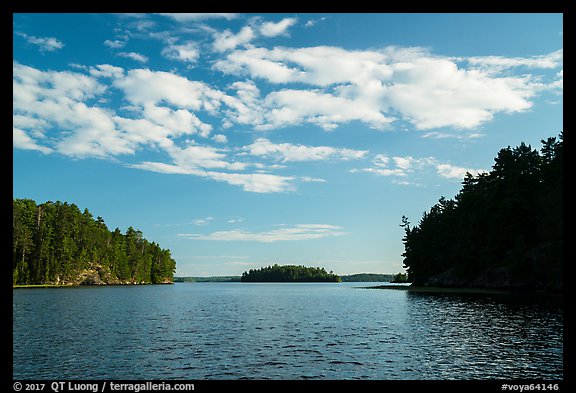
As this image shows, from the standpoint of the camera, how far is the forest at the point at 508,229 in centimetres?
7875

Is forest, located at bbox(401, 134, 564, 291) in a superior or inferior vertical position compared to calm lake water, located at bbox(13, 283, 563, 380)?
superior

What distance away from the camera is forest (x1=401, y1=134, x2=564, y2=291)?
78.8 m

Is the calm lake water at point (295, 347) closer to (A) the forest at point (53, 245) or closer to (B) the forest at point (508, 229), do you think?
(B) the forest at point (508, 229)

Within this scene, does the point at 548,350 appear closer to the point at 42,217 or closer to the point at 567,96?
the point at 567,96

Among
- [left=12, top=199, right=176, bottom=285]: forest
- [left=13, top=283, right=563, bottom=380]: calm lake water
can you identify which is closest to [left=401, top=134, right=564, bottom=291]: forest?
[left=13, top=283, right=563, bottom=380]: calm lake water

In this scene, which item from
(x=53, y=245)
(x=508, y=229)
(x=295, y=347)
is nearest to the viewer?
(x=295, y=347)

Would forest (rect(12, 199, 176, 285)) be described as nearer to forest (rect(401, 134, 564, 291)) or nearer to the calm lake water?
the calm lake water

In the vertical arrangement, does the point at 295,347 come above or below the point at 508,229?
below

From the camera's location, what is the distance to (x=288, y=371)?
26.1 metres

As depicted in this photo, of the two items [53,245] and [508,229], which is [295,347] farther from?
[53,245]

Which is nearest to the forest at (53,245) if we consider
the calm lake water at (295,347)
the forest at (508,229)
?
the calm lake water at (295,347)

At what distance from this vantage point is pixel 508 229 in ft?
308

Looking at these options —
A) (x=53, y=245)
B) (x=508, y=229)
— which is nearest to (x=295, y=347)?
(x=508, y=229)
